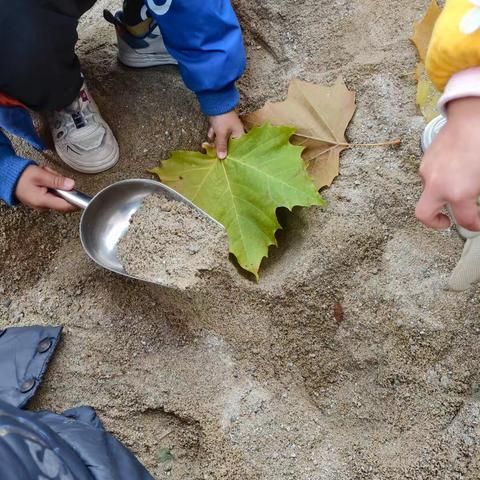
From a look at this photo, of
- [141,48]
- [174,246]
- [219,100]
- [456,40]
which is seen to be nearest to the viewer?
[456,40]

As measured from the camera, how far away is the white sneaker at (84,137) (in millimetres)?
1307

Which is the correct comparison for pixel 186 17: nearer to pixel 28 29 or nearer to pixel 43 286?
pixel 28 29

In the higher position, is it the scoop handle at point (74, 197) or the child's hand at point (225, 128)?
the child's hand at point (225, 128)

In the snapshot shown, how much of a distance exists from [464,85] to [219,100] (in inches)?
23.7

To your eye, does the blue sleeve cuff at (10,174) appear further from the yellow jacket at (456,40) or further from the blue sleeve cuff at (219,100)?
the yellow jacket at (456,40)

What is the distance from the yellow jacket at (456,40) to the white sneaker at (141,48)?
0.78 metres

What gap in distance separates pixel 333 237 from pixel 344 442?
36 centimetres

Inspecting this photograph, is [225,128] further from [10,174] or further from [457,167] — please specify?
[457,167]

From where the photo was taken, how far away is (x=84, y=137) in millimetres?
1297

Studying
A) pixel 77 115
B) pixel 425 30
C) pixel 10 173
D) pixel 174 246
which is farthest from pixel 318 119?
pixel 10 173

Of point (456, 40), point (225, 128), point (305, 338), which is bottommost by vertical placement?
point (305, 338)

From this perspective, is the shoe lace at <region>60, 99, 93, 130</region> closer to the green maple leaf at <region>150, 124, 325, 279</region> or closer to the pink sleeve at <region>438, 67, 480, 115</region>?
the green maple leaf at <region>150, 124, 325, 279</region>

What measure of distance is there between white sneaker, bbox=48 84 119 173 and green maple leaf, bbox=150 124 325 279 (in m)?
0.13

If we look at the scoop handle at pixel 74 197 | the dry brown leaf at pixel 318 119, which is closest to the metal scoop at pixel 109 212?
the scoop handle at pixel 74 197
